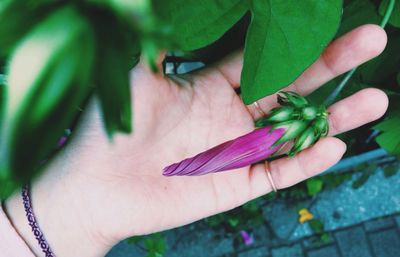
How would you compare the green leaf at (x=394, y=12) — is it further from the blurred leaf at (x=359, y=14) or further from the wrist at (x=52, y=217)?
the wrist at (x=52, y=217)

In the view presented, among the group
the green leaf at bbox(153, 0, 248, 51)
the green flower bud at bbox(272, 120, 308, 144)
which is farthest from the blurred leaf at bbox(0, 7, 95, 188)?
the green flower bud at bbox(272, 120, 308, 144)

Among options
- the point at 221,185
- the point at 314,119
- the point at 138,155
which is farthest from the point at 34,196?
the point at 314,119

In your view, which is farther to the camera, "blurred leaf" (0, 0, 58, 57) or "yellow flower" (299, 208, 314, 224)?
"yellow flower" (299, 208, 314, 224)

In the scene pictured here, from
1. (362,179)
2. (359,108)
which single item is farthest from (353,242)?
(359,108)

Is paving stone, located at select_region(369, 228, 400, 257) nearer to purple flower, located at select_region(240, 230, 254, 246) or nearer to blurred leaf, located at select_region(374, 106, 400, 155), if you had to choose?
purple flower, located at select_region(240, 230, 254, 246)

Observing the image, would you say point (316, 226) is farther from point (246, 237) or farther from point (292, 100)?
point (292, 100)

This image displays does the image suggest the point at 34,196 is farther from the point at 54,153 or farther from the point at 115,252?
the point at 115,252
